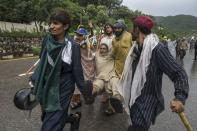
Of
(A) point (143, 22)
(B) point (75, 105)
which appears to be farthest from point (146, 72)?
(B) point (75, 105)

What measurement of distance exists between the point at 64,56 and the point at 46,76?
0.99 feet

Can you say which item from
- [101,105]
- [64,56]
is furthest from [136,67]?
[101,105]

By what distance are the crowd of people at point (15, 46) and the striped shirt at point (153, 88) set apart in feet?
56.1

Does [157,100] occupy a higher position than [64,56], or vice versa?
[64,56]

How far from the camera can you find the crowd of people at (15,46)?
70.9ft

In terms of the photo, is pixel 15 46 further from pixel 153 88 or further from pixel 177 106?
pixel 177 106

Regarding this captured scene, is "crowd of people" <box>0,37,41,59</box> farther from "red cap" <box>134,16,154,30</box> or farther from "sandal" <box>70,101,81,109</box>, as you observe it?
"red cap" <box>134,16,154,30</box>

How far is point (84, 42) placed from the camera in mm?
7895

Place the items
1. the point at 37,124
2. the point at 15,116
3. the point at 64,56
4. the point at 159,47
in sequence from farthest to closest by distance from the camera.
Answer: the point at 15,116 → the point at 37,124 → the point at 64,56 → the point at 159,47

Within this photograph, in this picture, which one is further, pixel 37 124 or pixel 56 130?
pixel 37 124

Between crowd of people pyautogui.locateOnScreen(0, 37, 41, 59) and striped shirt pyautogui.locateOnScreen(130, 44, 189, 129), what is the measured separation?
1711 cm

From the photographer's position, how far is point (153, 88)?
4.32m

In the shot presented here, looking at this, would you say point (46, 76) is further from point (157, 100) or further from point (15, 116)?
point (15, 116)

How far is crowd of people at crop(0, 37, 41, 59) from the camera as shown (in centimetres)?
2161
